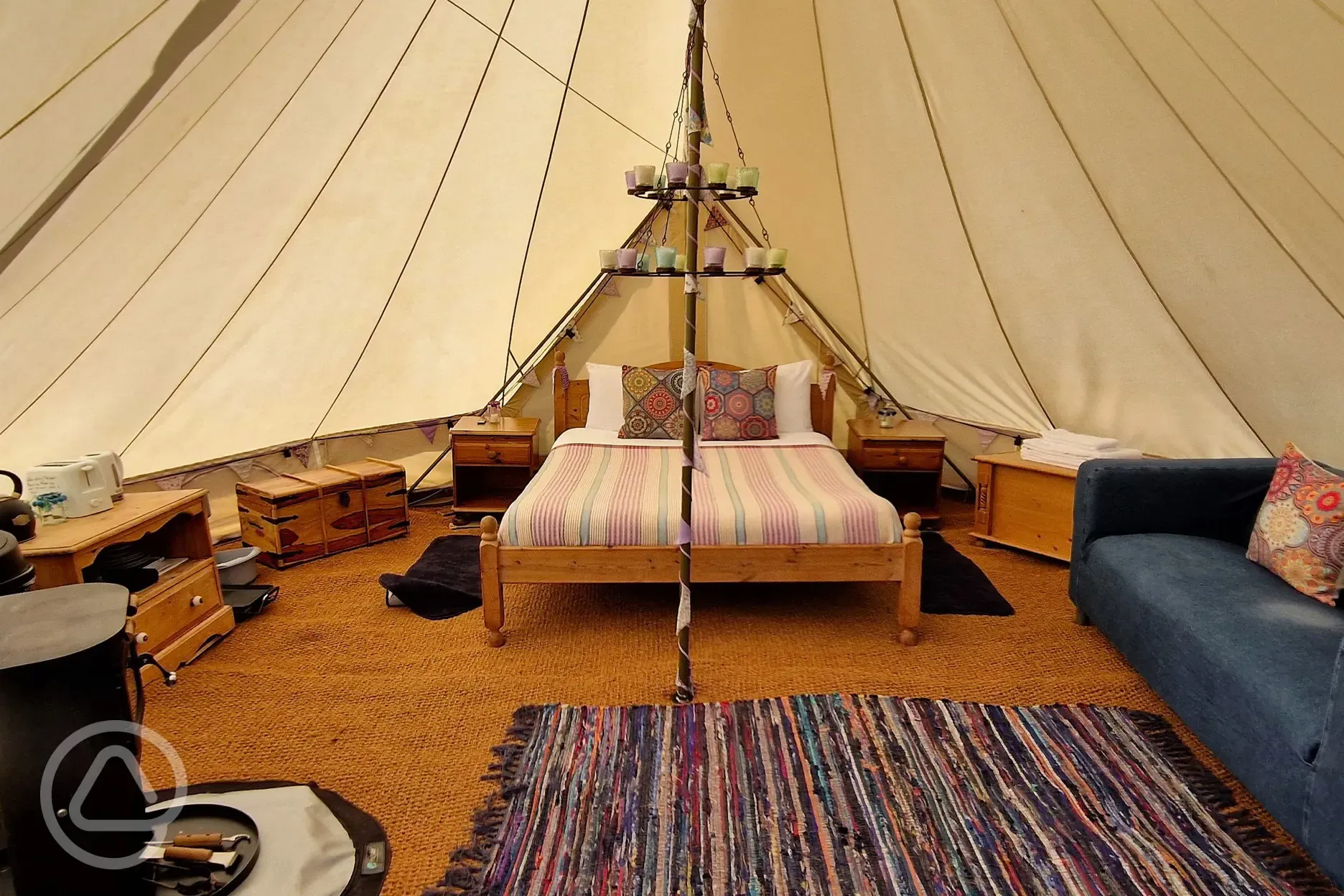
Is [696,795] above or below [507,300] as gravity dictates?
below

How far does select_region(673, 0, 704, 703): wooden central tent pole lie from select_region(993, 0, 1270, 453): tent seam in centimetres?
139

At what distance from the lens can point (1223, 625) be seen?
195 centimetres

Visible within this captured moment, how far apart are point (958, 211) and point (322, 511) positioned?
3.23m

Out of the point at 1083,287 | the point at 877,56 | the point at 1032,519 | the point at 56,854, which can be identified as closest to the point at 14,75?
the point at 56,854

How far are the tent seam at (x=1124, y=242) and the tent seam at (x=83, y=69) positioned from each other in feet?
8.66

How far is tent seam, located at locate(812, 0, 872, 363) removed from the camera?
3.20 meters

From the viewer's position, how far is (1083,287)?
3121mm

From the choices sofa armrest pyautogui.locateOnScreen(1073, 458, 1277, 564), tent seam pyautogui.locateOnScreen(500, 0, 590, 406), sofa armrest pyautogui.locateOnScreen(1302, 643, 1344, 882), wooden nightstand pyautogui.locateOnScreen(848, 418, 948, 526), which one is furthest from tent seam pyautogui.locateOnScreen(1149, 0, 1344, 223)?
tent seam pyautogui.locateOnScreen(500, 0, 590, 406)

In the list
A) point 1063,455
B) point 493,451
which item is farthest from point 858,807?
point 493,451

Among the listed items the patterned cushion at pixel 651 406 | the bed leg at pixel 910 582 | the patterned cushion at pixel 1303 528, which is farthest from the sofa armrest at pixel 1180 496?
the patterned cushion at pixel 651 406

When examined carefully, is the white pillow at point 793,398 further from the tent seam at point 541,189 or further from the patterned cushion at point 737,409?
the tent seam at point 541,189

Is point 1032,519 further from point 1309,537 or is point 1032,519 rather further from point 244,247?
point 244,247

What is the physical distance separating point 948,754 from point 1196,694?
0.65 m

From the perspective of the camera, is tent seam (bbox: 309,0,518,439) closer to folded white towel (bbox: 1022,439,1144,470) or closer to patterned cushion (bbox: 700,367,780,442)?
patterned cushion (bbox: 700,367,780,442)
